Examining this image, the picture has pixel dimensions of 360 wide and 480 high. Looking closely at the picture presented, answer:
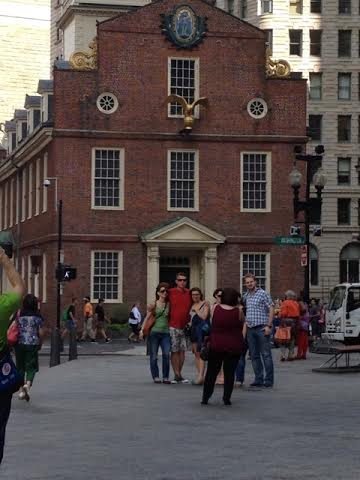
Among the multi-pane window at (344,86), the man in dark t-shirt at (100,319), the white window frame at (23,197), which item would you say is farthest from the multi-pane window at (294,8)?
the man in dark t-shirt at (100,319)

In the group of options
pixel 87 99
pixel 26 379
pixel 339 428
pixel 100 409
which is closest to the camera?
pixel 339 428

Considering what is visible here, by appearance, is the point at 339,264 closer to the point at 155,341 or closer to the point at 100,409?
the point at 155,341

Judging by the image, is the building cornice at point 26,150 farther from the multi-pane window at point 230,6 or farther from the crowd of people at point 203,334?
→ the crowd of people at point 203,334

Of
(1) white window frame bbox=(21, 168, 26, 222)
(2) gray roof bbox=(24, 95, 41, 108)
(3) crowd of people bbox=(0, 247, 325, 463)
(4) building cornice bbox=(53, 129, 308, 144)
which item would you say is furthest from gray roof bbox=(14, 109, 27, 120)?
(3) crowd of people bbox=(0, 247, 325, 463)

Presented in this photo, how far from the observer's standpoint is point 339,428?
51.4 ft

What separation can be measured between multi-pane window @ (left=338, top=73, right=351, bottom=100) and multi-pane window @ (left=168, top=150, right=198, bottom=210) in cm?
3570

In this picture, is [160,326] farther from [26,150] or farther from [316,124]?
[316,124]

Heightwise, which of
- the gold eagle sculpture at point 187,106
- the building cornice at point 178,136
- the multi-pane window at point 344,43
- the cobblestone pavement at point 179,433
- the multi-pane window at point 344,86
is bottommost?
the cobblestone pavement at point 179,433

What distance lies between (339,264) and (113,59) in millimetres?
35731

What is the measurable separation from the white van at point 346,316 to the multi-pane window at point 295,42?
43197mm

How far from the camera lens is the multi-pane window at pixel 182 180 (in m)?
52.3

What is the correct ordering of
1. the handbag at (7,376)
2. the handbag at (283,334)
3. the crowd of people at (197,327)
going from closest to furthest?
the handbag at (7,376)
the crowd of people at (197,327)
the handbag at (283,334)

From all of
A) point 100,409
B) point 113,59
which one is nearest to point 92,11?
point 113,59

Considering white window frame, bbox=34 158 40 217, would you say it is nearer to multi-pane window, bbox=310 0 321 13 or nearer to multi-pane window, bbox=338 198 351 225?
multi-pane window, bbox=338 198 351 225
